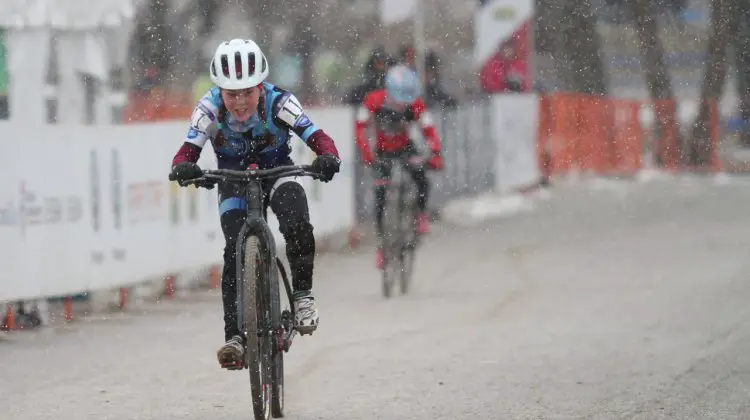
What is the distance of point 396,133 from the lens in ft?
49.8

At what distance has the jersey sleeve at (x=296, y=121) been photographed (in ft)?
27.8

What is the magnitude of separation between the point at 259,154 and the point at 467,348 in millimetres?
3070

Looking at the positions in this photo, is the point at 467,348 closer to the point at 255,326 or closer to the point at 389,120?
the point at 255,326

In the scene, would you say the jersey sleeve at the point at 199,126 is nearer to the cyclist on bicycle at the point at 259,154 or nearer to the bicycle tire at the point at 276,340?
the cyclist on bicycle at the point at 259,154

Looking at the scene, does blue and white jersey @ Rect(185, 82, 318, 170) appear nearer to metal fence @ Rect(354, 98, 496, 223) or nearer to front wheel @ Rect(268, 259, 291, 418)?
front wheel @ Rect(268, 259, 291, 418)

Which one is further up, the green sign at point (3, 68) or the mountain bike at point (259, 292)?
the green sign at point (3, 68)

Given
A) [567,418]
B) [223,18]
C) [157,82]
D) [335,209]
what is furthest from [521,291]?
[223,18]

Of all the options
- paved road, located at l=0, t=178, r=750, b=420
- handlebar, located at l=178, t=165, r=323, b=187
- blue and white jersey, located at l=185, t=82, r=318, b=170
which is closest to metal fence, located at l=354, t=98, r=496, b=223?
A: paved road, located at l=0, t=178, r=750, b=420

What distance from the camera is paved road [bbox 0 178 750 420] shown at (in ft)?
29.5

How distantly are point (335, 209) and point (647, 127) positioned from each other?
18718 millimetres

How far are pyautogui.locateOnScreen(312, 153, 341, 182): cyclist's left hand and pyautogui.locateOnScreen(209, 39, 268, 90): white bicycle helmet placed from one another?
17.6 inches

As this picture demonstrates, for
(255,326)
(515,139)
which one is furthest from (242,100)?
(515,139)

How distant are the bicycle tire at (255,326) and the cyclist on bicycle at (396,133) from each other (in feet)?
22.1

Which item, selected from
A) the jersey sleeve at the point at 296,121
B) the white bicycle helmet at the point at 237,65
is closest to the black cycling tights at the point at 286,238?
the jersey sleeve at the point at 296,121
